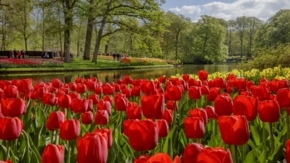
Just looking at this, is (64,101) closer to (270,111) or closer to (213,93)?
(213,93)

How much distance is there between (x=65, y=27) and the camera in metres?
27.0

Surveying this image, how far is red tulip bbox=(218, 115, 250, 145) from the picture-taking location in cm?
142

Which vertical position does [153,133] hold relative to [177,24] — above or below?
below

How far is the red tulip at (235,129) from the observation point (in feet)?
4.65

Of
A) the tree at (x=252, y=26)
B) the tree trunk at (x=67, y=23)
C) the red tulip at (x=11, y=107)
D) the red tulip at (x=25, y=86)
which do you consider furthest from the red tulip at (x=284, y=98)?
the tree at (x=252, y=26)

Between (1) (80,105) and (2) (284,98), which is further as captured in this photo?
(1) (80,105)

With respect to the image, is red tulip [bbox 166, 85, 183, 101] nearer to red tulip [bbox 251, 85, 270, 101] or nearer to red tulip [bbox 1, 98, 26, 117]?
red tulip [bbox 251, 85, 270, 101]

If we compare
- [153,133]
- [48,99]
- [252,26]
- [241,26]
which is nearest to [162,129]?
[153,133]

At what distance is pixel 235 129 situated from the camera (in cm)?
143

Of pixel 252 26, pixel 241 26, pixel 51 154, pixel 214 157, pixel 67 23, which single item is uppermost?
pixel 241 26

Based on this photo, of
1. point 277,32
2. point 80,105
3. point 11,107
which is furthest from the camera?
point 277,32

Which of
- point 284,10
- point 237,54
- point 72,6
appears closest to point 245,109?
point 72,6

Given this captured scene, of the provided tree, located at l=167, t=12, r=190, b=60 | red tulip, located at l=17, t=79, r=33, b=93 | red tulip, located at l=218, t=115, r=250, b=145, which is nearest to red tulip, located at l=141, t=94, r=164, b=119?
red tulip, located at l=218, t=115, r=250, b=145

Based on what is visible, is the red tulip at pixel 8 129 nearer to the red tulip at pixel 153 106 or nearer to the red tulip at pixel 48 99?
the red tulip at pixel 153 106
